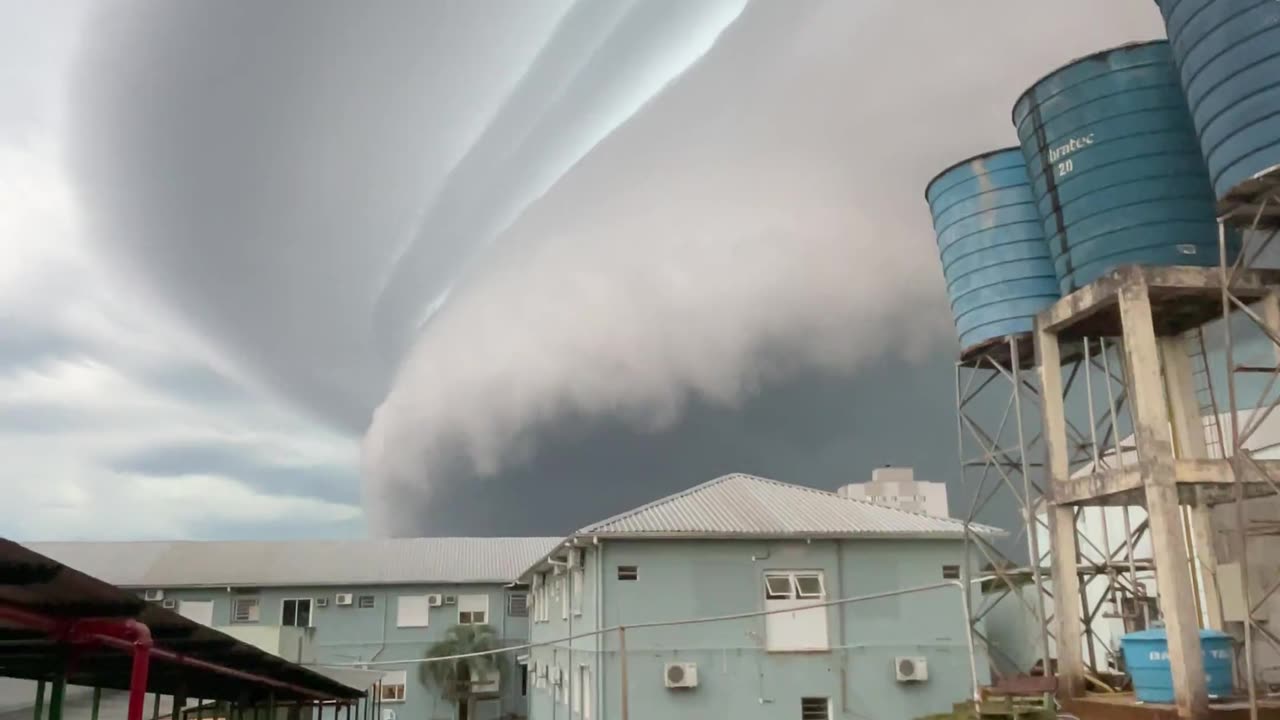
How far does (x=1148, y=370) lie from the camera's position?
38.6 ft

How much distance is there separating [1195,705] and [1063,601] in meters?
A: 2.71

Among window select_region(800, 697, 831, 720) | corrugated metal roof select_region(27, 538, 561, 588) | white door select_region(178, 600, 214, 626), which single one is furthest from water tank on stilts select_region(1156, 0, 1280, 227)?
white door select_region(178, 600, 214, 626)

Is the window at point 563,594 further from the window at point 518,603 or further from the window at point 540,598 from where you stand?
the window at point 518,603

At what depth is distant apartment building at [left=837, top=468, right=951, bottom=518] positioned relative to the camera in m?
67.8

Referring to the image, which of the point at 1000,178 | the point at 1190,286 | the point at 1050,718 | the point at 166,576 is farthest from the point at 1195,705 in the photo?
the point at 166,576

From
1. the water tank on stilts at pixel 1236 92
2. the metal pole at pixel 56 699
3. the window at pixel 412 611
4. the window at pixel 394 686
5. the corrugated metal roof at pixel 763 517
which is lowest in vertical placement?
the window at pixel 394 686

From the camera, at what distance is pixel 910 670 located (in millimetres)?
19828

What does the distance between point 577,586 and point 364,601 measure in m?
17.2

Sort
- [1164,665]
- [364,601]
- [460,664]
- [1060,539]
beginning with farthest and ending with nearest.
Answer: [364,601], [460,664], [1060,539], [1164,665]

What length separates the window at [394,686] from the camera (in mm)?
35219

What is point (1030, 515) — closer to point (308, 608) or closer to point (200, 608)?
point (308, 608)

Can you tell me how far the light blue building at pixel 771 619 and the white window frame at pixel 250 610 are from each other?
63.8 ft

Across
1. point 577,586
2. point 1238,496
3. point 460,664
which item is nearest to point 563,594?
point 577,586

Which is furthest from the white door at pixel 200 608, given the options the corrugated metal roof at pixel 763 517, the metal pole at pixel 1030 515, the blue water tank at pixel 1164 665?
the blue water tank at pixel 1164 665
